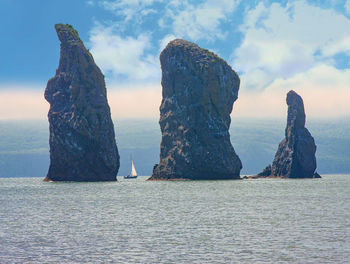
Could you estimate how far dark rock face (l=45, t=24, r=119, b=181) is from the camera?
524 feet

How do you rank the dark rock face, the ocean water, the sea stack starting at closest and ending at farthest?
the ocean water
the dark rock face
the sea stack

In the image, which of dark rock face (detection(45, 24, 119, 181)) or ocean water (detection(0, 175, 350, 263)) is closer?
ocean water (detection(0, 175, 350, 263))

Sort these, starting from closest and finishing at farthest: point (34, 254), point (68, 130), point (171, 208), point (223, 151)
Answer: point (34, 254) → point (171, 208) → point (68, 130) → point (223, 151)

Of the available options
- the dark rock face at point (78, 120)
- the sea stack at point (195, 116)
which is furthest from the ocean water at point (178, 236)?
the sea stack at point (195, 116)

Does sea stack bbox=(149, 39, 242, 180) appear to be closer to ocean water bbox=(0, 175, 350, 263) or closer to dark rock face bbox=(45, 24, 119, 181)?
dark rock face bbox=(45, 24, 119, 181)

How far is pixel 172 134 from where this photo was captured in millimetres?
180125

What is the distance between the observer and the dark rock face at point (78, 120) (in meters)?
160

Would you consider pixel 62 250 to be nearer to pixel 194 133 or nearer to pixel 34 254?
pixel 34 254

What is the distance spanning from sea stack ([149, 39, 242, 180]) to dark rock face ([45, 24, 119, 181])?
20.9 metres

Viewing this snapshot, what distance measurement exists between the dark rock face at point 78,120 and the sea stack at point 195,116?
2091 cm

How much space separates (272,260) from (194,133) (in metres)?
146

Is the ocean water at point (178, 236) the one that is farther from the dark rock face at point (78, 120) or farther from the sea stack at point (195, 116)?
the sea stack at point (195, 116)

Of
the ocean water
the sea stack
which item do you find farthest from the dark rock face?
the ocean water

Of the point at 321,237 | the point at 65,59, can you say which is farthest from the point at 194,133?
the point at 321,237
